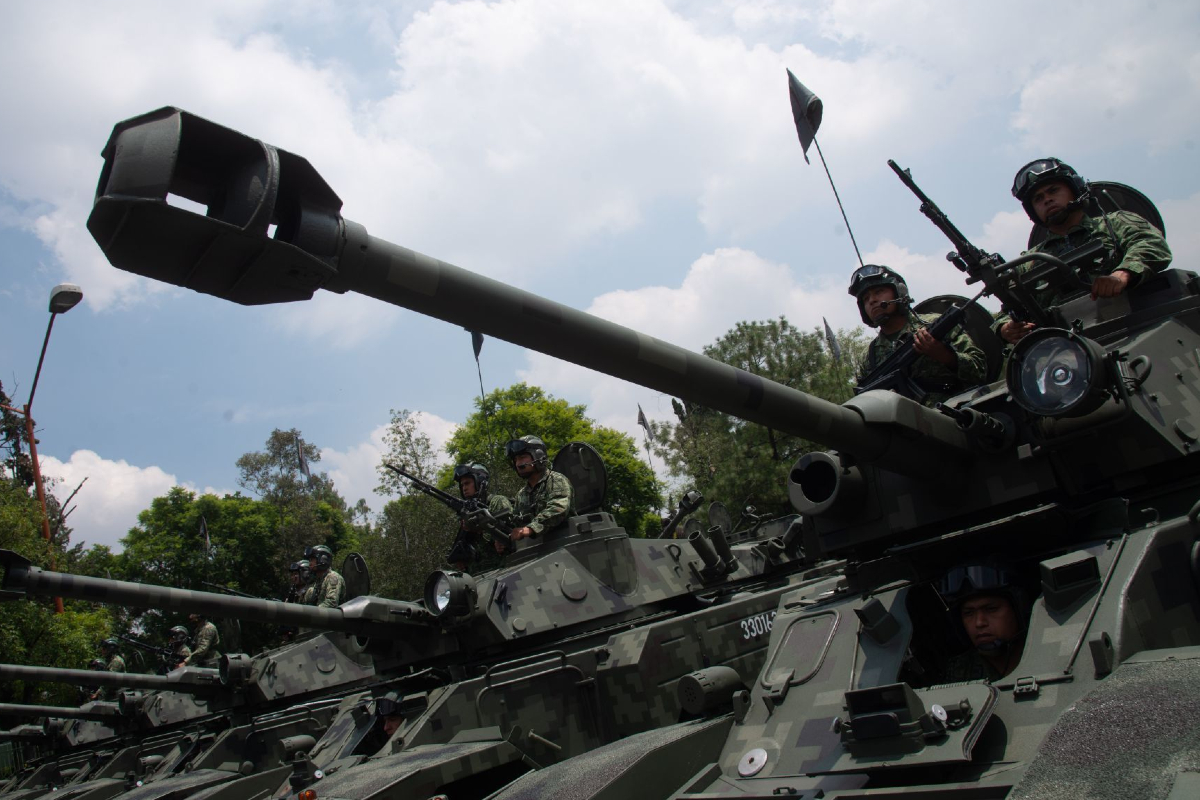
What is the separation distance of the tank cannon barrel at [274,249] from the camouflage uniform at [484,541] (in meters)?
8.07

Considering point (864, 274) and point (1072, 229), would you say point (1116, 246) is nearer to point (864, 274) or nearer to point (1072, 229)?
point (1072, 229)

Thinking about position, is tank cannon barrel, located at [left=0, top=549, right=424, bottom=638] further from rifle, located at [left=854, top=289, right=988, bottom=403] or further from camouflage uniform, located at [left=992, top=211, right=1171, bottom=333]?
camouflage uniform, located at [left=992, top=211, right=1171, bottom=333]

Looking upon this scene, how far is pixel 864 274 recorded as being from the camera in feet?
22.2

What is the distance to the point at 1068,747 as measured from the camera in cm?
320

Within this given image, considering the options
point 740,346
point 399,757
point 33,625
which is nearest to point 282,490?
point 740,346

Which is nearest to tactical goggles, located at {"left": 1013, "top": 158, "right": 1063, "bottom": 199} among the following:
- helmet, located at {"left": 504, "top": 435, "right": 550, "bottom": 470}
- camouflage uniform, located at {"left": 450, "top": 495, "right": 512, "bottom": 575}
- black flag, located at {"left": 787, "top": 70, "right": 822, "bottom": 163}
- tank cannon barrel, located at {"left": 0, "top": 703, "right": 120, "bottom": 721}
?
black flag, located at {"left": 787, "top": 70, "right": 822, "bottom": 163}

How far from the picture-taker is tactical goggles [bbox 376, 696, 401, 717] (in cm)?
898

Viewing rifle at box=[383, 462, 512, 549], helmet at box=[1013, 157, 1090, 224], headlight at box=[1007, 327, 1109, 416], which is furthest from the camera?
rifle at box=[383, 462, 512, 549]

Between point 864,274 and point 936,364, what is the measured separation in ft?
2.61

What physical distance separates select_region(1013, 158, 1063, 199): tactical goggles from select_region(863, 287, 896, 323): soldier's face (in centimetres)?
103

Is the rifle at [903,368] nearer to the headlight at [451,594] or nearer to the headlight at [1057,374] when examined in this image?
the headlight at [1057,374]

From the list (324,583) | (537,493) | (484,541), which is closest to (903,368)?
(537,493)

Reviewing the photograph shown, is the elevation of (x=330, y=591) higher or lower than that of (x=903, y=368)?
higher

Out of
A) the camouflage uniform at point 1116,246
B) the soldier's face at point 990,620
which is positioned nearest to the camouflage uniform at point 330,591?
the camouflage uniform at point 1116,246
